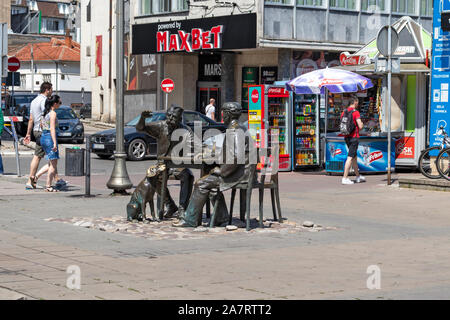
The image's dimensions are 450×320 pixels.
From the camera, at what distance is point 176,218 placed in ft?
41.5

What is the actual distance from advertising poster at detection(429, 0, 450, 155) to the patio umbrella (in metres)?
3.43

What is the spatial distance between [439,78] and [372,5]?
19.7 meters

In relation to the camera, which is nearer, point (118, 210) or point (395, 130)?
point (118, 210)

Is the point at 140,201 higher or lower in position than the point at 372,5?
lower

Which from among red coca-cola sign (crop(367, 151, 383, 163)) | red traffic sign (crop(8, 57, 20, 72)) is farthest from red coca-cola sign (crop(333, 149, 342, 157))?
red traffic sign (crop(8, 57, 20, 72))

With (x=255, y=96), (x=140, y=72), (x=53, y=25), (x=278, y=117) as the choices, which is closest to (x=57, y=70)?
(x=53, y=25)

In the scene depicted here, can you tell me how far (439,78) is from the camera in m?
17.9

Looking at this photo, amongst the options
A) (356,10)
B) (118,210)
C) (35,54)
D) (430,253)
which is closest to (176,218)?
(118,210)

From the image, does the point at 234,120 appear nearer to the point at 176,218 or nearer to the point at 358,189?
the point at 176,218

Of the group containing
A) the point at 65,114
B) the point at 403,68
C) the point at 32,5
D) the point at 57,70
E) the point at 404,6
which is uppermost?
the point at 32,5

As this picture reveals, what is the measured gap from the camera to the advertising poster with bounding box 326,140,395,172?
21391 mm

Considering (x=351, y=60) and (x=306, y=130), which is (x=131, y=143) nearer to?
(x=306, y=130)

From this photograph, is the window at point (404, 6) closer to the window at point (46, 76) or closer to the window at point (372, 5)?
the window at point (372, 5)

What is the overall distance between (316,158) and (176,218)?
457 inches
